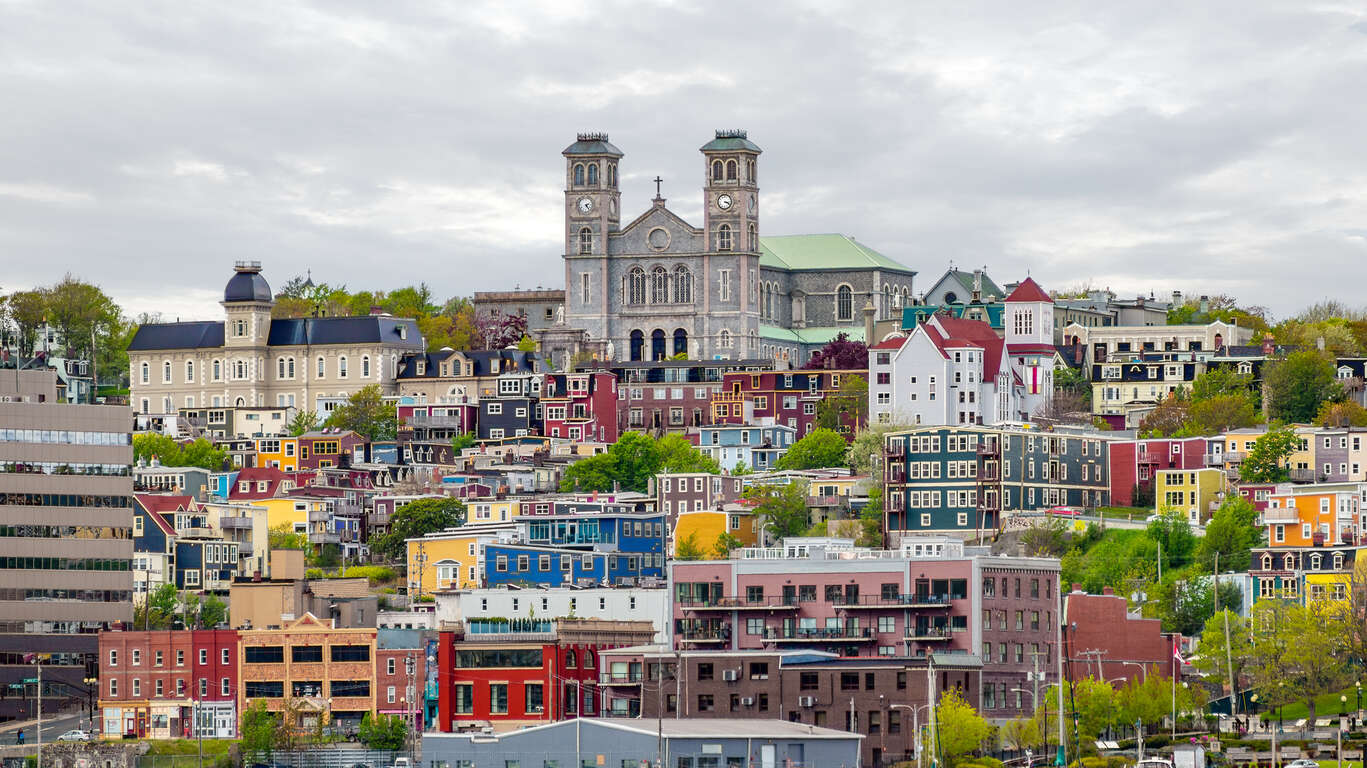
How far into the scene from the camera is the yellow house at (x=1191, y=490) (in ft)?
518

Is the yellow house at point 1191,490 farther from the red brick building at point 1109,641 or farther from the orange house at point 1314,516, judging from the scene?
the red brick building at point 1109,641

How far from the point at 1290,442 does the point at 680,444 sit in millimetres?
39994

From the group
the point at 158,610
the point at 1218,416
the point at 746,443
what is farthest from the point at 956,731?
the point at 746,443

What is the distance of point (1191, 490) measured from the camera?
159 meters

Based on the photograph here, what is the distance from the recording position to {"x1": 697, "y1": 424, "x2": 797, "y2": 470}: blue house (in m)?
188

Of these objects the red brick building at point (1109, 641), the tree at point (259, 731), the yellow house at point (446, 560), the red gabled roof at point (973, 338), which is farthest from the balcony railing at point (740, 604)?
the red gabled roof at point (973, 338)

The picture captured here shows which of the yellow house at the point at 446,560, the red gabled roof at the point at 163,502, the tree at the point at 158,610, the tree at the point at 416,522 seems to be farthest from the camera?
the tree at the point at 416,522

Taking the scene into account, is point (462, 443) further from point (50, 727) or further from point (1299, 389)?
point (50, 727)

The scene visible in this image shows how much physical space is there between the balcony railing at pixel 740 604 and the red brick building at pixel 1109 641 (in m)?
11.6

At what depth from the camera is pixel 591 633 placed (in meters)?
122

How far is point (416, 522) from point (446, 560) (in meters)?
12.0

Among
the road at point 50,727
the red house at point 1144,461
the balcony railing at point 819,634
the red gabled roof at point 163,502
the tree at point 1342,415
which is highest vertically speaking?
the tree at point 1342,415

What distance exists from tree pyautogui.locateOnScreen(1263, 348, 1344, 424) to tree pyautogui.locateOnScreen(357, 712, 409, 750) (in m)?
79.1

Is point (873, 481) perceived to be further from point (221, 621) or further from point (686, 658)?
point (686, 658)
